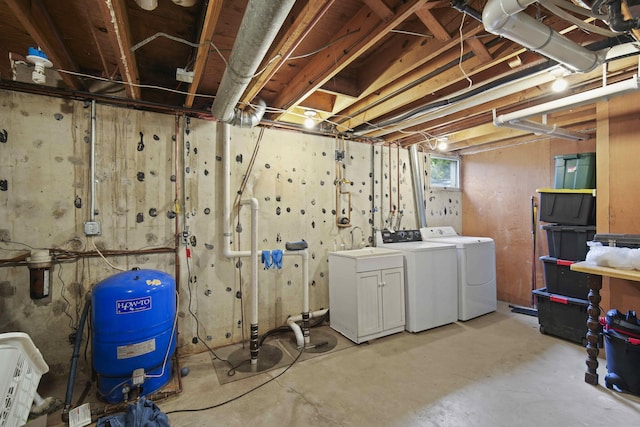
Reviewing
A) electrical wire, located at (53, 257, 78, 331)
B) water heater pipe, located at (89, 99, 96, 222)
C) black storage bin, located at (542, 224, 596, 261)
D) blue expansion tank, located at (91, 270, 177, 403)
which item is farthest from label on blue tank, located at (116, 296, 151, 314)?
black storage bin, located at (542, 224, 596, 261)

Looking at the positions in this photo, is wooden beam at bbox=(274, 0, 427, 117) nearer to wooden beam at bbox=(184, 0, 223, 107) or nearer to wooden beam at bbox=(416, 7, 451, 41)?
wooden beam at bbox=(416, 7, 451, 41)

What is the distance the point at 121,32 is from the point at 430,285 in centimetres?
344

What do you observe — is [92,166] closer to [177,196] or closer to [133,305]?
[177,196]

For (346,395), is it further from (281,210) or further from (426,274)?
(281,210)

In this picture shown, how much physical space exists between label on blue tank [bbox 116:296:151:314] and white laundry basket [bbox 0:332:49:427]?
1.45 ft

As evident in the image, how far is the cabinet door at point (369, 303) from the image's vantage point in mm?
2875

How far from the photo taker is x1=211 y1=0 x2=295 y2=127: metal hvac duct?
3.96ft

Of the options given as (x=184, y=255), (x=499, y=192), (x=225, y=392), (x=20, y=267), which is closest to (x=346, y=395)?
(x=225, y=392)

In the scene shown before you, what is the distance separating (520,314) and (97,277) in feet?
15.7

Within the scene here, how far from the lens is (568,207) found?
3.04 metres

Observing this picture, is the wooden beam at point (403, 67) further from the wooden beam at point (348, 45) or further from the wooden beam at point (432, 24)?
the wooden beam at point (348, 45)

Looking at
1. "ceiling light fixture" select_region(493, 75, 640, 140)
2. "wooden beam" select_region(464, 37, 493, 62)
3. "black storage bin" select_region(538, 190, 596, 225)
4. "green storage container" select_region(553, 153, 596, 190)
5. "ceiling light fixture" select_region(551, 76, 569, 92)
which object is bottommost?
"black storage bin" select_region(538, 190, 596, 225)

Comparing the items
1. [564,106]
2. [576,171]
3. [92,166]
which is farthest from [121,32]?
[576,171]

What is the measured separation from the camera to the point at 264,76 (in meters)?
2.04
